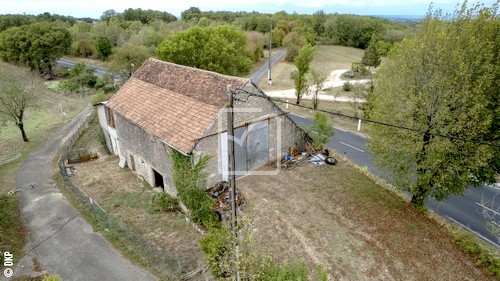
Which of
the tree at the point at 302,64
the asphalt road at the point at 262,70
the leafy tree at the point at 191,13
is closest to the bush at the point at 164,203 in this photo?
the tree at the point at 302,64

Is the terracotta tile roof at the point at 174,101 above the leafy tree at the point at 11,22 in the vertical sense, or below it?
below

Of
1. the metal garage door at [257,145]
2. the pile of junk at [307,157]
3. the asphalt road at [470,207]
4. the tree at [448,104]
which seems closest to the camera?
the tree at [448,104]

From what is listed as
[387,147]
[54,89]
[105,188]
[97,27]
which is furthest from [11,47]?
[387,147]

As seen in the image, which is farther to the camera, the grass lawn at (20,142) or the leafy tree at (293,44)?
the leafy tree at (293,44)

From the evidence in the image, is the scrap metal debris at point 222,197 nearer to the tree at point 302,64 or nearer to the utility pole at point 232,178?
the utility pole at point 232,178

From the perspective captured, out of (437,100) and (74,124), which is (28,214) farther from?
(437,100)

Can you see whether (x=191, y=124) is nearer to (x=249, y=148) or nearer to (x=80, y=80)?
(x=249, y=148)

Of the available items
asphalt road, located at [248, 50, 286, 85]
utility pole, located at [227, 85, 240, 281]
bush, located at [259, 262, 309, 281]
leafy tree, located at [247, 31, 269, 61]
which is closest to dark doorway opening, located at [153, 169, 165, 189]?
utility pole, located at [227, 85, 240, 281]

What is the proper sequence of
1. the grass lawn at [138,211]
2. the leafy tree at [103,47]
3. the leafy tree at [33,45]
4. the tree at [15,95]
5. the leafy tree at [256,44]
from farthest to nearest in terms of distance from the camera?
the leafy tree at [103,47] < the leafy tree at [256,44] < the leafy tree at [33,45] < the tree at [15,95] < the grass lawn at [138,211]

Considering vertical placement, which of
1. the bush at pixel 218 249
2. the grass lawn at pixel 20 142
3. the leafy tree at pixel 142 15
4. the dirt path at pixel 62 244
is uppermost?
the leafy tree at pixel 142 15
